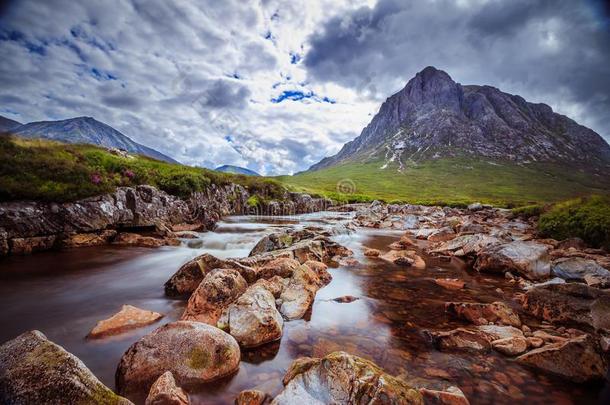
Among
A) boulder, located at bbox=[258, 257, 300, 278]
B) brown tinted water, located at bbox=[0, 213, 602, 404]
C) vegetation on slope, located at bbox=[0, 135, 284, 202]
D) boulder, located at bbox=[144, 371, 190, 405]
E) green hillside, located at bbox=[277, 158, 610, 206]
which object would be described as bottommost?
brown tinted water, located at bbox=[0, 213, 602, 404]

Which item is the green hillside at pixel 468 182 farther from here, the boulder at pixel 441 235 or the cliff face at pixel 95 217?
the boulder at pixel 441 235

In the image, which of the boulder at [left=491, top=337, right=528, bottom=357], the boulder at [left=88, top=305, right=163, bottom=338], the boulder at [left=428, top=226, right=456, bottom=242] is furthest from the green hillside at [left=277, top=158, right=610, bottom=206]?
the boulder at [left=491, top=337, right=528, bottom=357]

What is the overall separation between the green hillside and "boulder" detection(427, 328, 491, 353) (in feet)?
339

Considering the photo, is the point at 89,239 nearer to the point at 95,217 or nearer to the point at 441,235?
the point at 95,217

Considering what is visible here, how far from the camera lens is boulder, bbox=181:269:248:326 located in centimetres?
712

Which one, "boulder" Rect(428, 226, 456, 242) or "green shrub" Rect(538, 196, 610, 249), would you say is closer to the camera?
"green shrub" Rect(538, 196, 610, 249)

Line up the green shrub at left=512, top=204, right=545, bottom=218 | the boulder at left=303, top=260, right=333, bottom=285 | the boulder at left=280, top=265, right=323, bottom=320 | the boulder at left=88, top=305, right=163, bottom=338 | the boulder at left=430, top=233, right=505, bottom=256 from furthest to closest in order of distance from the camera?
the green shrub at left=512, top=204, right=545, bottom=218, the boulder at left=430, top=233, right=505, bottom=256, the boulder at left=303, top=260, right=333, bottom=285, the boulder at left=280, top=265, right=323, bottom=320, the boulder at left=88, top=305, right=163, bottom=338

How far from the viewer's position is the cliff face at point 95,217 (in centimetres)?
1315

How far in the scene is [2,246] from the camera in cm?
1251

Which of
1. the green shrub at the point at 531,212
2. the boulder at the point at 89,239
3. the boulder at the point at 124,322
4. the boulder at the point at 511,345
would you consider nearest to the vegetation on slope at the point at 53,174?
the boulder at the point at 89,239

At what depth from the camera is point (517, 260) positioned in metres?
12.2

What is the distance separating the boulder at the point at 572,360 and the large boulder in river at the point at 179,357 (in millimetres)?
6163

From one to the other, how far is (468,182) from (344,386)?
168 m

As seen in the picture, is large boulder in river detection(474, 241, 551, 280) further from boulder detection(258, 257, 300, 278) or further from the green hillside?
the green hillside
